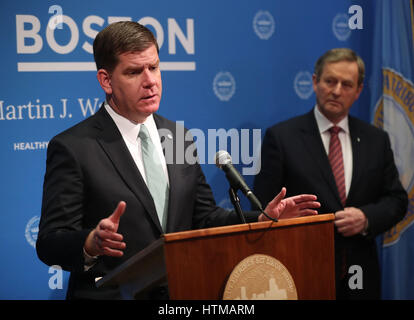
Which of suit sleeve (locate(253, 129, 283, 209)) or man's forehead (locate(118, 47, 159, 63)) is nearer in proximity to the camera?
man's forehead (locate(118, 47, 159, 63))

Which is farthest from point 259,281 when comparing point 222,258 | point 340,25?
point 340,25

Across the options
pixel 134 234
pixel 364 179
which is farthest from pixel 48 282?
pixel 364 179

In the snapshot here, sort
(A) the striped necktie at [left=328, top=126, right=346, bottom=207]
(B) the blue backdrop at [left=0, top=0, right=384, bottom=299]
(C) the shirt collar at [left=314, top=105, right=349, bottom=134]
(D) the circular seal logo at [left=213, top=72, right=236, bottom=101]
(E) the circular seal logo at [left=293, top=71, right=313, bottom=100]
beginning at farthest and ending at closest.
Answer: (E) the circular seal logo at [left=293, top=71, right=313, bottom=100] → (D) the circular seal logo at [left=213, top=72, right=236, bottom=101] → (C) the shirt collar at [left=314, top=105, right=349, bottom=134] → (A) the striped necktie at [left=328, top=126, right=346, bottom=207] → (B) the blue backdrop at [left=0, top=0, right=384, bottom=299]

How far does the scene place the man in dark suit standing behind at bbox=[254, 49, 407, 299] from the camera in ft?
→ 11.8

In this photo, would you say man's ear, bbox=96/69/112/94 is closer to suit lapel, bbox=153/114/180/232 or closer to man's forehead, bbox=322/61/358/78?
suit lapel, bbox=153/114/180/232

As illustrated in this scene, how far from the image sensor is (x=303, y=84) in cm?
414

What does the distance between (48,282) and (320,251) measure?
7.45ft

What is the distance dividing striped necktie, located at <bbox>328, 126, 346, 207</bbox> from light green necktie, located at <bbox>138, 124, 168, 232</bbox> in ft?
5.24

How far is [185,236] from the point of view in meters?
1.75

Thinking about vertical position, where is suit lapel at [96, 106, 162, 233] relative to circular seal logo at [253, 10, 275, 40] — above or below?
below

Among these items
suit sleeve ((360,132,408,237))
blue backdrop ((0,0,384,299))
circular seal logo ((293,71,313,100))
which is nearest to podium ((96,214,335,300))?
suit sleeve ((360,132,408,237))

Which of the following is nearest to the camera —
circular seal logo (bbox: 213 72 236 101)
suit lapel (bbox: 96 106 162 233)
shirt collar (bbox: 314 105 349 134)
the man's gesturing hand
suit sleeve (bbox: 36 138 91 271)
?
the man's gesturing hand
